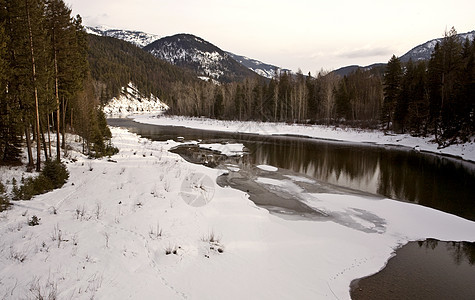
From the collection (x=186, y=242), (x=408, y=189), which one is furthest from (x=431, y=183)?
(x=186, y=242)

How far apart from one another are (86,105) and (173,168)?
29.7ft

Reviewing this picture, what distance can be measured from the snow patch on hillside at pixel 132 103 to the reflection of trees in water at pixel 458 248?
116075 millimetres

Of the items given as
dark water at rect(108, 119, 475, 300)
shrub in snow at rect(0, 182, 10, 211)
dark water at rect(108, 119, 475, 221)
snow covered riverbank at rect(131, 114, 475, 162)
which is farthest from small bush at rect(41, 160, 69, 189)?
snow covered riverbank at rect(131, 114, 475, 162)

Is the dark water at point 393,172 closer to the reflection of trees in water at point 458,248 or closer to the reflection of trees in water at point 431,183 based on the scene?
the reflection of trees in water at point 431,183

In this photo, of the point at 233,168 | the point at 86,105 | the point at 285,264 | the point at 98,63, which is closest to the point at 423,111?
the point at 233,168

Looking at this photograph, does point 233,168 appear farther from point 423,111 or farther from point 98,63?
point 98,63

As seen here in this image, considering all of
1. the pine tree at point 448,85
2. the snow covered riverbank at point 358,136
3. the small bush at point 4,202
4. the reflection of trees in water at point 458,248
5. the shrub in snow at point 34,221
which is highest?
the pine tree at point 448,85

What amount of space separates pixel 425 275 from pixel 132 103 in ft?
455

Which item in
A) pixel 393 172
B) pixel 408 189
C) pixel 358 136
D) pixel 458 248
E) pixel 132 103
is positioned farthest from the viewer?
pixel 132 103

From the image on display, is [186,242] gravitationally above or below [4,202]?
below

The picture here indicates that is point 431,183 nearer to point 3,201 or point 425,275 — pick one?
point 425,275

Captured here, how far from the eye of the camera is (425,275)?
712 cm

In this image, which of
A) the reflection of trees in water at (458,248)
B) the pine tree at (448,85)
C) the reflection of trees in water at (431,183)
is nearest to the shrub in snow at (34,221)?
the reflection of trees in water at (458,248)

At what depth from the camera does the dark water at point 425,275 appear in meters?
6.31
